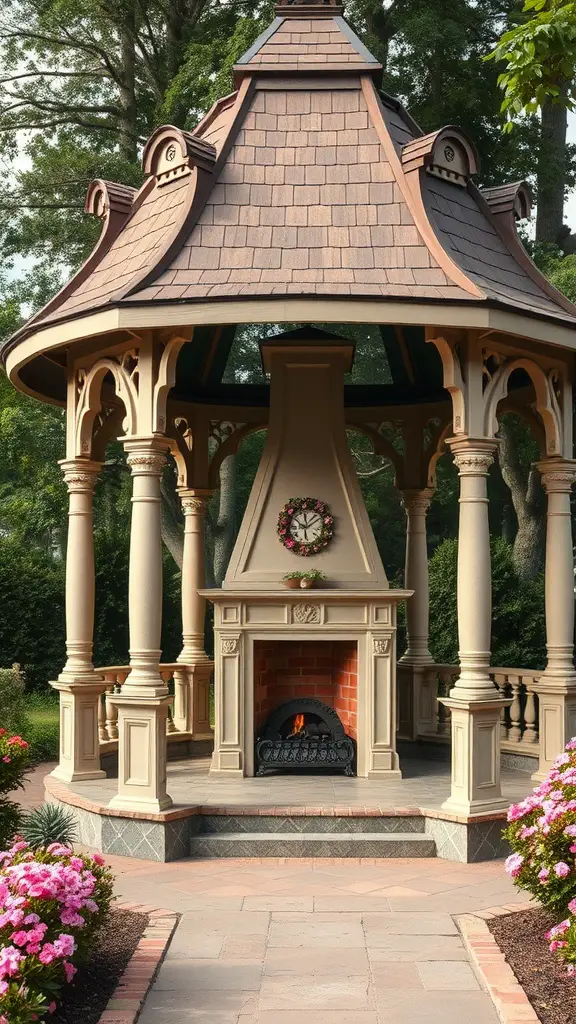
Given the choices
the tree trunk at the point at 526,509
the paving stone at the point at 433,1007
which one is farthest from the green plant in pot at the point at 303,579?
the tree trunk at the point at 526,509

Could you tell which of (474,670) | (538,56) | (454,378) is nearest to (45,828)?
(474,670)

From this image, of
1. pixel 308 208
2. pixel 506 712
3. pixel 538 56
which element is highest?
pixel 538 56

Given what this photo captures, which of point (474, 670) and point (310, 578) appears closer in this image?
point (474, 670)

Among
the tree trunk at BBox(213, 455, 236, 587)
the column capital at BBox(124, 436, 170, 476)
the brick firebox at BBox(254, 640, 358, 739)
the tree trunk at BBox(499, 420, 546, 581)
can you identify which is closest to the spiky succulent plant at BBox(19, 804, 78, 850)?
the column capital at BBox(124, 436, 170, 476)

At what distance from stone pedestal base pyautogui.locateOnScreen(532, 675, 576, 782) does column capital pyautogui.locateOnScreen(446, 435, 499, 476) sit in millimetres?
2224

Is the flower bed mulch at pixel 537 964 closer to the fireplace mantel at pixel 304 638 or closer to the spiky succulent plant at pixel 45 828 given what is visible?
the spiky succulent plant at pixel 45 828

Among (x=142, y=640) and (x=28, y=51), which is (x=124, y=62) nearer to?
(x=28, y=51)

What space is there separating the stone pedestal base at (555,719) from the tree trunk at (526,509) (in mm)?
10493

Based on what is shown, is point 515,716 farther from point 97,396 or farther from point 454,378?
point 97,396

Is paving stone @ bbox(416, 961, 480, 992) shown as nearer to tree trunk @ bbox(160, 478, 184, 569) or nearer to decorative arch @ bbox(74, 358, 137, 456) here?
decorative arch @ bbox(74, 358, 137, 456)

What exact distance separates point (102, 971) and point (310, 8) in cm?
927

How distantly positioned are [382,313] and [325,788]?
4.00 m

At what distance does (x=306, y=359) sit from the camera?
34.2 feet

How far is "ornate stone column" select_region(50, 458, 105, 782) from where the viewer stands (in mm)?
9656
